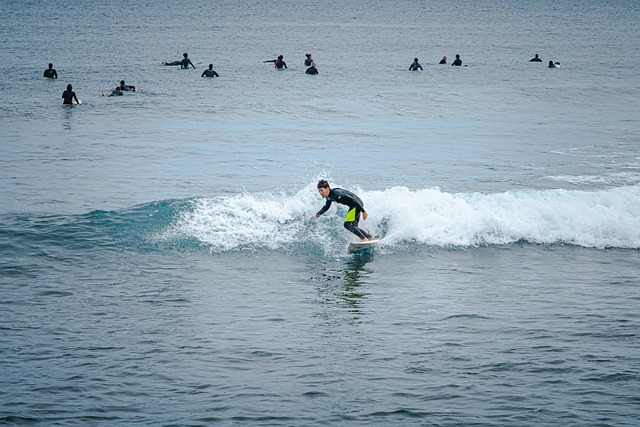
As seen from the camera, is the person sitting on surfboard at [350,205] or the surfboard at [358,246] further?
the surfboard at [358,246]

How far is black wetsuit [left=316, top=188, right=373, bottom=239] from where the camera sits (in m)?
21.6

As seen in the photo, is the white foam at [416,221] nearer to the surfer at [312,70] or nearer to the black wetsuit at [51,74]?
the black wetsuit at [51,74]

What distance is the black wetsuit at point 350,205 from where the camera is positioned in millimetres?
21625

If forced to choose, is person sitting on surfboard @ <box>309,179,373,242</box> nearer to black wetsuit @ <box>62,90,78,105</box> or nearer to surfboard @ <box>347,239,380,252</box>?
surfboard @ <box>347,239,380,252</box>

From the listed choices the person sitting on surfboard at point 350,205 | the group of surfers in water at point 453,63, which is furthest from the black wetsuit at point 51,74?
the person sitting on surfboard at point 350,205

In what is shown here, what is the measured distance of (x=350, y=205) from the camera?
21.9 metres

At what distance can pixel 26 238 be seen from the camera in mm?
22062

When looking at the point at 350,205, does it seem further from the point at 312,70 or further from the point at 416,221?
the point at 312,70

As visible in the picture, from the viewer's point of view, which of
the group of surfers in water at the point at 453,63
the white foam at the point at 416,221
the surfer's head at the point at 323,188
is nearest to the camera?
the surfer's head at the point at 323,188

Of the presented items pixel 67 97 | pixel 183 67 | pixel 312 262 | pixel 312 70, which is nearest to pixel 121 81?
pixel 67 97

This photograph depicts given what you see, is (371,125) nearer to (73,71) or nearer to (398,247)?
(398,247)

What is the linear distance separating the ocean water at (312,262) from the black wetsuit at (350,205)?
671 mm

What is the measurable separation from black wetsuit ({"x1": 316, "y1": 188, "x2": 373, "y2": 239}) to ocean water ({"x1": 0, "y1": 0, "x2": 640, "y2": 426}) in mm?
671

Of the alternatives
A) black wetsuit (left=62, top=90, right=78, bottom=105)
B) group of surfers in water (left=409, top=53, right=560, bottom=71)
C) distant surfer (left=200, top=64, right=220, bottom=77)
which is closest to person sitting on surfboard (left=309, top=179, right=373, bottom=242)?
black wetsuit (left=62, top=90, right=78, bottom=105)
